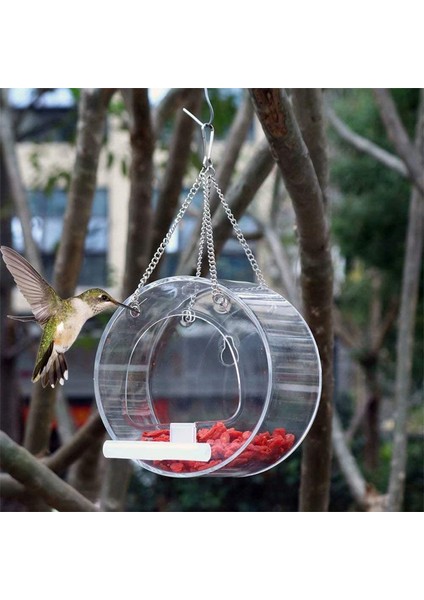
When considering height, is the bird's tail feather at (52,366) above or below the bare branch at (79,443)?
above

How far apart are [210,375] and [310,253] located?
0.39m

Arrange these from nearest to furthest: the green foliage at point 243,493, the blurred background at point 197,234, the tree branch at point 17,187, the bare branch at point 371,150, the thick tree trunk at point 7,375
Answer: the blurred background at point 197,234
the tree branch at point 17,187
the thick tree trunk at point 7,375
the bare branch at point 371,150
the green foliage at point 243,493

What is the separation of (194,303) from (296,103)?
56 centimetres

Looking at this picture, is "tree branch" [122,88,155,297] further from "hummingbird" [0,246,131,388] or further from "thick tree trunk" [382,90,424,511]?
"thick tree trunk" [382,90,424,511]

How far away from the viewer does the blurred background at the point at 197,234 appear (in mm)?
2770

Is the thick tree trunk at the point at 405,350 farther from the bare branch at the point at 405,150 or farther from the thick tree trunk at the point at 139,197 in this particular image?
the thick tree trunk at the point at 139,197

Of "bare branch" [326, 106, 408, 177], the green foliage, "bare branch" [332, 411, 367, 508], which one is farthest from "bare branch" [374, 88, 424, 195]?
the green foliage

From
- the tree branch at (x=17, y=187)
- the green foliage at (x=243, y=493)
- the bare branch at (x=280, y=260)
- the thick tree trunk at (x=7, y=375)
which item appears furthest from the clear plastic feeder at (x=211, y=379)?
the green foliage at (x=243, y=493)

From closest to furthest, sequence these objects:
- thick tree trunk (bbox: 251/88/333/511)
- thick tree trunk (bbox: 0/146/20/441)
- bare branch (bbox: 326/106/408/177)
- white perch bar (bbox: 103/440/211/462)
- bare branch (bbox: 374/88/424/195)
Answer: white perch bar (bbox: 103/440/211/462), thick tree trunk (bbox: 251/88/333/511), bare branch (bbox: 374/88/424/195), thick tree trunk (bbox: 0/146/20/441), bare branch (bbox: 326/106/408/177)

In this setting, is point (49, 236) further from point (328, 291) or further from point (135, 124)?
point (328, 291)

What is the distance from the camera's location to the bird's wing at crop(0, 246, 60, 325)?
70.0 inches

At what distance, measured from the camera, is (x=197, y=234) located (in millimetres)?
2963

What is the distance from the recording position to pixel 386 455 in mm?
7535

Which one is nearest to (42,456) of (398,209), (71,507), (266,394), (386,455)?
(71,507)
